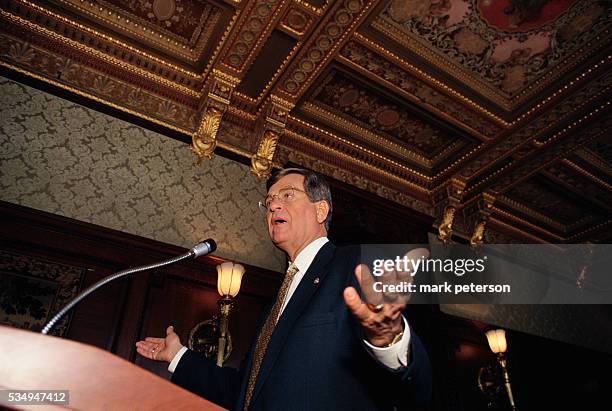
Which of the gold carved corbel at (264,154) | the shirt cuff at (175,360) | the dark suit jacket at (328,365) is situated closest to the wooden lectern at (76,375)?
the dark suit jacket at (328,365)

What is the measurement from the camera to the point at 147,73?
4.64m

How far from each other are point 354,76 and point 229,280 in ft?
9.76

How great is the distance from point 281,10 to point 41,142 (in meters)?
2.77

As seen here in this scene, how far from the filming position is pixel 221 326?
3.48 metres

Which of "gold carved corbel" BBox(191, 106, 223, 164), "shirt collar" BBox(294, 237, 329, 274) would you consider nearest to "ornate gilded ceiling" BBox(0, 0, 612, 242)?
"gold carved corbel" BBox(191, 106, 223, 164)

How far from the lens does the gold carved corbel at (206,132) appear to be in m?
4.71

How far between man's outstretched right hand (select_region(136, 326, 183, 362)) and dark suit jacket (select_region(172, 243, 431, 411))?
394 millimetres

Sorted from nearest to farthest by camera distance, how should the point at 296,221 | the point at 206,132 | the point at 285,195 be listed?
1. the point at 296,221
2. the point at 285,195
3. the point at 206,132

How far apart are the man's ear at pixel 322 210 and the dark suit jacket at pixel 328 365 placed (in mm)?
528

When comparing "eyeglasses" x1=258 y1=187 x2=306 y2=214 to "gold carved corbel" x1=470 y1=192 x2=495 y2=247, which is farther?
"gold carved corbel" x1=470 y1=192 x2=495 y2=247

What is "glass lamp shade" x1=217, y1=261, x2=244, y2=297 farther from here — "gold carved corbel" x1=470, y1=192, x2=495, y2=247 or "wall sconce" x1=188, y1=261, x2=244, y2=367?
"gold carved corbel" x1=470, y1=192, x2=495, y2=247

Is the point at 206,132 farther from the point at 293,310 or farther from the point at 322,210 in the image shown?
the point at 293,310

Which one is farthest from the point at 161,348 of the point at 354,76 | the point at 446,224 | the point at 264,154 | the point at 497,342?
the point at 446,224

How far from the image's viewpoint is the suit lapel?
133 cm
